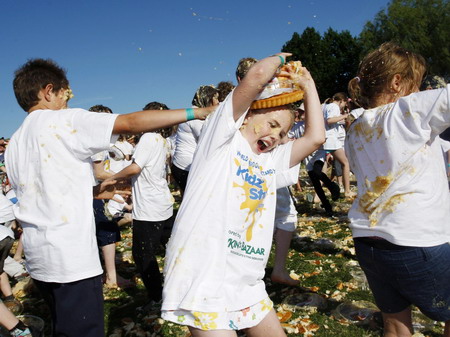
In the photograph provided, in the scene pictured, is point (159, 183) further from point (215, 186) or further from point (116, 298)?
point (215, 186)

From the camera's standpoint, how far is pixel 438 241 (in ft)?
6.44

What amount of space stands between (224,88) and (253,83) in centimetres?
322

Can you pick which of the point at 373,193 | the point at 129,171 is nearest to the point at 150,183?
the point at 129,171

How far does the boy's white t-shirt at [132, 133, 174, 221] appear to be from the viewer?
4102 millimetres

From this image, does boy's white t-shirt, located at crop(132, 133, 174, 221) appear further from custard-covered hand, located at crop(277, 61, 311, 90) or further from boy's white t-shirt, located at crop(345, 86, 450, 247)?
boy's white t-shirt, located at crop(345, 86, 450, 247)

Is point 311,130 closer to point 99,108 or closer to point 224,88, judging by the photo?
point 224,88

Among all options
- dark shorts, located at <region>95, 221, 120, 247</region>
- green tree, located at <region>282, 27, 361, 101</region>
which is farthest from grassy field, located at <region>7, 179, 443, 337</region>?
green tree, located at <region>282, 27, 361, 101</region>

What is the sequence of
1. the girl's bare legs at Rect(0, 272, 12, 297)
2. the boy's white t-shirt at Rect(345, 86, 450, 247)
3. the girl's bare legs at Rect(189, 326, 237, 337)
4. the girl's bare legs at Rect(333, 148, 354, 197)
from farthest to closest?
the girl's bare legs at Rect(333, 148, 354, 197) → the girl's bare legs at Rect(0, 272, 12, 297) → the boy's white t-shirt at Rect(345, 86, 450, 247) → the girl's bare legs at Rect(189, 326, 237, 337)

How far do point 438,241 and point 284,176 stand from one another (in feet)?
2.88

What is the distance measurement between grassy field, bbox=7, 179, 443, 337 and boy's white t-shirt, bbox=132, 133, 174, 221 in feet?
3.55

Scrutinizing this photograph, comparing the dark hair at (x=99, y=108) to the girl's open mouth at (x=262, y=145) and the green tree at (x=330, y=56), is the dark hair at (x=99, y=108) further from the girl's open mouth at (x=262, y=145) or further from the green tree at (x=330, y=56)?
the green tree at (x=330, y=56)

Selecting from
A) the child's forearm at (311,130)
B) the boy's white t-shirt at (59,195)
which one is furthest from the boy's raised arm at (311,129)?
the boy's white t-shirt at (59,195)

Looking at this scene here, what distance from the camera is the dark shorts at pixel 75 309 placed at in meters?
2.23

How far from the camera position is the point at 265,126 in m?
1.96
